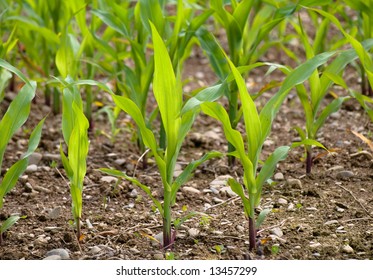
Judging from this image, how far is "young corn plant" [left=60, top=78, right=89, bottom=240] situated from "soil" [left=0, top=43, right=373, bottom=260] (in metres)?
0.20

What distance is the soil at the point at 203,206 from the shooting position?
10.2 feet

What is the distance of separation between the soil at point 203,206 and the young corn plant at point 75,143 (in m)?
0.20

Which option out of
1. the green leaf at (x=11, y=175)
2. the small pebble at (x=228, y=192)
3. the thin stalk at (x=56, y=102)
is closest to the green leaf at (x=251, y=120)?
the small pebble at (x=228, y=192)

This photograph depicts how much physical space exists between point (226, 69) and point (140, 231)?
3.26 feet

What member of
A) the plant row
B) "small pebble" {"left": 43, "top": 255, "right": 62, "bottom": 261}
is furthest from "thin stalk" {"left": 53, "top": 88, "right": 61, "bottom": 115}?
"small pebble" {"left": 43, "top": 255, "right": 62, "bottom": 261}

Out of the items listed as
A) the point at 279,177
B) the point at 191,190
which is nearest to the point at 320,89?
the point at 279,177

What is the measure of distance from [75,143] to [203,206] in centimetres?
76

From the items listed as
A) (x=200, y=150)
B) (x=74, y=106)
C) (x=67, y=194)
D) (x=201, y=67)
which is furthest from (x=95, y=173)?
(x=201, y=67)

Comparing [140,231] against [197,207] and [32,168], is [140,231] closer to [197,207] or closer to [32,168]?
[197,207]

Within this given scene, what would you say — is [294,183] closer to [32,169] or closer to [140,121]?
[140,121]

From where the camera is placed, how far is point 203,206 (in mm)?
3559

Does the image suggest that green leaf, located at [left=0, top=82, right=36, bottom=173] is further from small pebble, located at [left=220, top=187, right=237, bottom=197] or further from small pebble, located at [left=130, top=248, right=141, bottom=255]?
small pebble, located at [left=220, top=187, right=237, bottom=197]

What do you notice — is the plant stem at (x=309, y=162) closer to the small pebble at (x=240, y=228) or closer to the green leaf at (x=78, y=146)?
the small pebble at (x=240, y=228)

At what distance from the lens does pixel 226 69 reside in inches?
150
